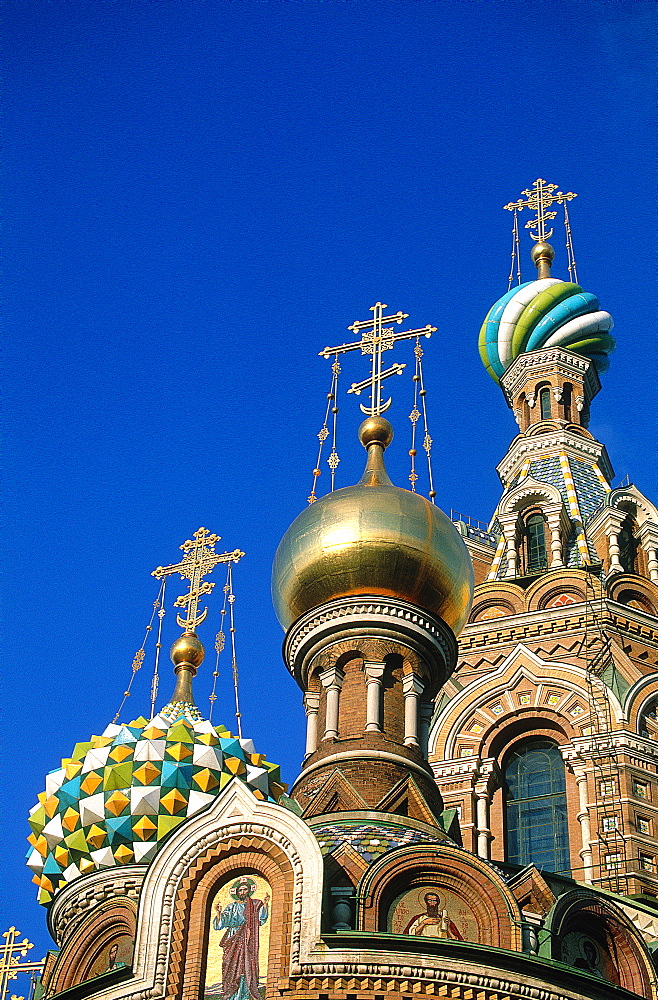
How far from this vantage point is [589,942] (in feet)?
46.3

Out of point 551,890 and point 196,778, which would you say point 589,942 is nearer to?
point 551,890

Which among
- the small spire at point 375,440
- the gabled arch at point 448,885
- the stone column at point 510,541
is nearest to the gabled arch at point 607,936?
the gabled arch at point 448,885

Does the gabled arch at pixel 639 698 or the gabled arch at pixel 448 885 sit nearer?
the gabled arch at pixel 448 885

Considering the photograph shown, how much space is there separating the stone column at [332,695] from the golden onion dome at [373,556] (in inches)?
24.7

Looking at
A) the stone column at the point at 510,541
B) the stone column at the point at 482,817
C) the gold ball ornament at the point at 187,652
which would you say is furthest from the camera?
the stone column at the point at 510,541

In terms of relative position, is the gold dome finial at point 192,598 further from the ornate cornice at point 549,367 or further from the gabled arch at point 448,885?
the ornate cornice at point 549,367

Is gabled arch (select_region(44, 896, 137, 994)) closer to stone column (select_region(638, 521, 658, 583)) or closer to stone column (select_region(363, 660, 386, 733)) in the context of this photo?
stone column (select_region(363, 660, 386, 733))

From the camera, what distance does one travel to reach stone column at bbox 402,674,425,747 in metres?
15.4

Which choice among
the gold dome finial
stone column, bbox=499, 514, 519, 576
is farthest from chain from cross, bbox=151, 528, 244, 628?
stone column, bbox=499, 514, 519, 576

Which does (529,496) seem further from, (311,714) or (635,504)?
(311,714)

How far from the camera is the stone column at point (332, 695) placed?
1554 centimetres

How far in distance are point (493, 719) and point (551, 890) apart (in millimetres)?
5556

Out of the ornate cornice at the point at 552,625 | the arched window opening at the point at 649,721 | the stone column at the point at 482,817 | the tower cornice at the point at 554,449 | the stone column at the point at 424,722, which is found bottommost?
the stone column at the point at 424,722

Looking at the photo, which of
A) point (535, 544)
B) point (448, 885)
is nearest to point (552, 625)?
point (535, 544)
